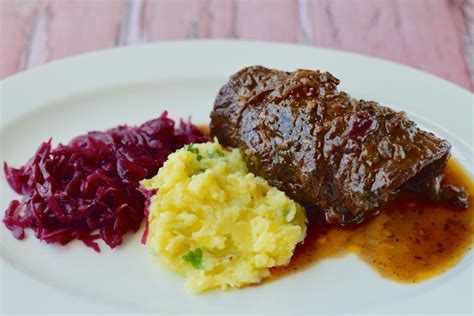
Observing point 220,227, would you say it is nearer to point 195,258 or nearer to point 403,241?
point 195,258

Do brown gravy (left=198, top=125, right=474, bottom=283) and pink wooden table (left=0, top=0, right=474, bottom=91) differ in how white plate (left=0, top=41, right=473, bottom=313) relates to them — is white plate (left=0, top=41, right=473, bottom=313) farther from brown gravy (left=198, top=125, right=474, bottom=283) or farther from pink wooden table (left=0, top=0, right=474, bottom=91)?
pink wooden table (left=0, top=0, right=474, bottom=91)

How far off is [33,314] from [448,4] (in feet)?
27.1

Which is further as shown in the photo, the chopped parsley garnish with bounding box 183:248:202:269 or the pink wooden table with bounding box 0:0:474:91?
the pink wooden table with bounding box 0:0:474:91

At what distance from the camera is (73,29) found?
34.1 ft

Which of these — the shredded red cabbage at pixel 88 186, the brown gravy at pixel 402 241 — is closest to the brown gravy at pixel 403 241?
the brown gravy at pixel 402 241

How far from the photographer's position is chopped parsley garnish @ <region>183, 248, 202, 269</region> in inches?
222

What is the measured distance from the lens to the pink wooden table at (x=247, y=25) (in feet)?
32.2

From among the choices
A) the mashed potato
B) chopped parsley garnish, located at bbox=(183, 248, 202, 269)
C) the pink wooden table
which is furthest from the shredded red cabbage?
the pink wooden table

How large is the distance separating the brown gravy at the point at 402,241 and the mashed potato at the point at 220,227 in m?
0.18

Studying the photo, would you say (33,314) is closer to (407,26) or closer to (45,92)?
(45,92)

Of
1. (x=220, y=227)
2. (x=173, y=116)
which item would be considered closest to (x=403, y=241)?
(x=220, y=227)

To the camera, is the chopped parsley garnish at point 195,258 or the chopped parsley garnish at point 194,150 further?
the chopped parsley garnish at point 194,150

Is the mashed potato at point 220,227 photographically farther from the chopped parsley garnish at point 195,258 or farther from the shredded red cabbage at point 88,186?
the shredded red cabbage at point 88,186

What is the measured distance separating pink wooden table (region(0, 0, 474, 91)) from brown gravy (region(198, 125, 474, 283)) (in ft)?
12.5
